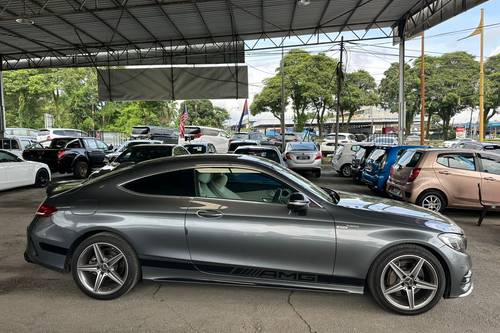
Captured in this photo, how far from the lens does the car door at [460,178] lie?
8266 mm

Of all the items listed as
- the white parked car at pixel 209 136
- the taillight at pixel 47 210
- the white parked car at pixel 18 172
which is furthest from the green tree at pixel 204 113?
the taillight at pixel 47 210

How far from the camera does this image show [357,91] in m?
43.6

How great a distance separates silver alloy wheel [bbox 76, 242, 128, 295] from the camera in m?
4.07

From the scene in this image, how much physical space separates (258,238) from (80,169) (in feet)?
44.4

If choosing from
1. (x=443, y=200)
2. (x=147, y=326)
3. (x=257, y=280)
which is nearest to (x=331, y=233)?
(x=257, y=280)

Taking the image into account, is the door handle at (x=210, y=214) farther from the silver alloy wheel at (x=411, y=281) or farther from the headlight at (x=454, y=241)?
the headlight at (x=454, y=241)

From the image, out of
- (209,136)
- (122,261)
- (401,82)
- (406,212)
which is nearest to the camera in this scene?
(406,212)

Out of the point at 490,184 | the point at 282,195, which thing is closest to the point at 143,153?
the point at 282,195

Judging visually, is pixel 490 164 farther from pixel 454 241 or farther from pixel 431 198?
pixel 454 241

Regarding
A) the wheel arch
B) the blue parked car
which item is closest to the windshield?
the blue parked car

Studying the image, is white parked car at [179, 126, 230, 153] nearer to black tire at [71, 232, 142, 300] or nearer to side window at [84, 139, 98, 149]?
side window at [84, 139, 98, 149]

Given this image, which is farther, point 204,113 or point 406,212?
point 204,113

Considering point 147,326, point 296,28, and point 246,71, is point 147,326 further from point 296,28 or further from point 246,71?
point 246,71

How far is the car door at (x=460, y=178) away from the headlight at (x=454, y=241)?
4.91 meters
